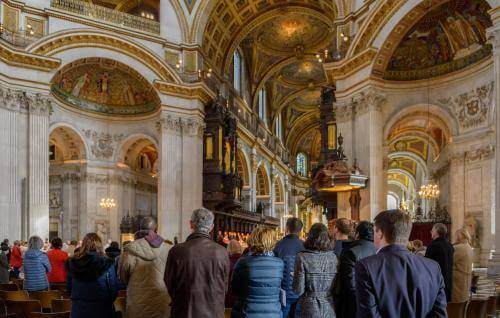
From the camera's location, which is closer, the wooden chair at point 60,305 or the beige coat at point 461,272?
the wooden chair at point 60,305

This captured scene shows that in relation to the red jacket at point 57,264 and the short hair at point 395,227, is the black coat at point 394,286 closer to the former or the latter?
the short hair at point 395,227

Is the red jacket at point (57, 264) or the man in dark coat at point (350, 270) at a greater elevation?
the man in dark coat at point (350, 270)

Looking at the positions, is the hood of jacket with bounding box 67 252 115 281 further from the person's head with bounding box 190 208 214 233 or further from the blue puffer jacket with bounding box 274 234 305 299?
the blue puffer jacket with bounding box 274 234 305 299

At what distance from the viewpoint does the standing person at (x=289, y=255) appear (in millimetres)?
4863

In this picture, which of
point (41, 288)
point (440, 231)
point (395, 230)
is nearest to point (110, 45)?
point (41, 288)

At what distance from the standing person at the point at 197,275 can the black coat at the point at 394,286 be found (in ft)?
4.81

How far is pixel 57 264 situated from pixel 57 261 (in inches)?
4.8

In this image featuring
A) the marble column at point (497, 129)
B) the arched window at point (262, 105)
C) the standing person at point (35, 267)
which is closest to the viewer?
the standing person at point (35, 267)

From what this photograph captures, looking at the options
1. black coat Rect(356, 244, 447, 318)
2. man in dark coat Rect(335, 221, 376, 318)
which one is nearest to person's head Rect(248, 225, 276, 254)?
man in dark coat Rect(335, 221, 376, 318)

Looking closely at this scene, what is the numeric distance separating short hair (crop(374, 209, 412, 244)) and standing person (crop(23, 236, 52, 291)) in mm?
5661

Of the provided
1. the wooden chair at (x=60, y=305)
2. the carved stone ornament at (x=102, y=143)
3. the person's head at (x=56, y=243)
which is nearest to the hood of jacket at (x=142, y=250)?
the wooden chair at (x=60, y=305)

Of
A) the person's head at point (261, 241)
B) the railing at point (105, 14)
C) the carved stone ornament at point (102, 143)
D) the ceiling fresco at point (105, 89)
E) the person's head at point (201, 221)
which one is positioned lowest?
the person's head at point (261, 241)

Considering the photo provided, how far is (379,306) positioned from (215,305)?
161cm

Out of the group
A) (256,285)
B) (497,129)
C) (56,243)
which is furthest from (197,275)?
(497,129)
